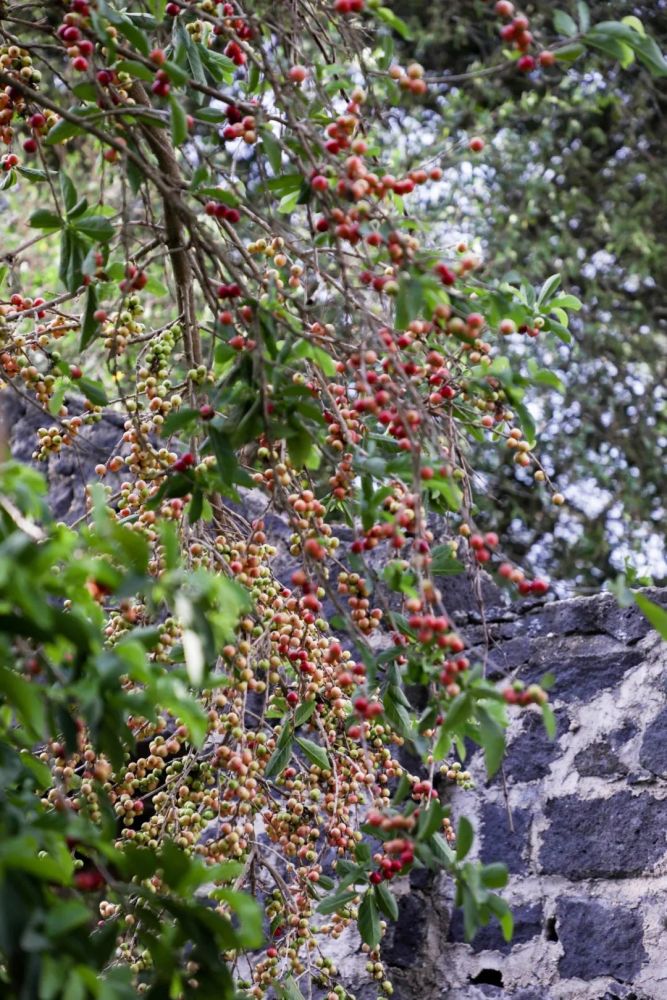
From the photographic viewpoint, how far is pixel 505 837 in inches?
80.2

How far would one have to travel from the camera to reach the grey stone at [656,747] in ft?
6.29

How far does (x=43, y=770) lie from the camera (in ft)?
4.56

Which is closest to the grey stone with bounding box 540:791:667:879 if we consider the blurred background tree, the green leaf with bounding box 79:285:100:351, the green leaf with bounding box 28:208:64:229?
the green leaf with bounding box 79:285:100:351

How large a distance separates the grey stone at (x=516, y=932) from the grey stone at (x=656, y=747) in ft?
0.98

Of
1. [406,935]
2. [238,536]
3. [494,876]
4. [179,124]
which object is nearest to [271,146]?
[179,124]

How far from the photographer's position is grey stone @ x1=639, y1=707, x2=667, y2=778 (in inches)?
75.5

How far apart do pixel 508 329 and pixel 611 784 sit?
879 millimetres

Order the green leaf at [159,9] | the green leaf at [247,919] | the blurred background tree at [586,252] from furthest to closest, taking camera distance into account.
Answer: the blurred background tree at [586,252] → the green leaf at [159,9] → the green leaf at [247,919]

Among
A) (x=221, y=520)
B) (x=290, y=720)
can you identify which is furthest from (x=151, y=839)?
(x=221, y=520)

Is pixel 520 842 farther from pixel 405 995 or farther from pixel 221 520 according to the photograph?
pixel 221 520

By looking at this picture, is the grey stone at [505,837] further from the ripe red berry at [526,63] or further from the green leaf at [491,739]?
the ripe red berry at [526,63]

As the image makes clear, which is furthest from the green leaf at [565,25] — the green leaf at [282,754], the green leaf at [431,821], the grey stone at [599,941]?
the grey stone at [599,941]

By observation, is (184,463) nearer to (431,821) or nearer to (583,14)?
(431,821)

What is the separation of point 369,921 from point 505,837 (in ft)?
1.75
